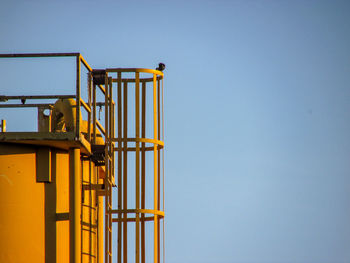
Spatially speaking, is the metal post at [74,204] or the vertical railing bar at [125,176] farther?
the vertical railing bar at [125,176]

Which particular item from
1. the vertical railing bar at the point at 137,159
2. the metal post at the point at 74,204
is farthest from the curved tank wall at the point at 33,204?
the vertical railing bar at the point at 137,159

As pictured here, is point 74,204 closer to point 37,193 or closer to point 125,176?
point 37,193

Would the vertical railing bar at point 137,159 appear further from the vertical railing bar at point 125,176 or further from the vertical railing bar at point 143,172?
the vertical railing bar at point 125,176

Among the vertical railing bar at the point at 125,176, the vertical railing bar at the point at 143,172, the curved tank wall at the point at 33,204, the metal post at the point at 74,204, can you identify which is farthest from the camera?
the vertical railing bar at the point at 143,172

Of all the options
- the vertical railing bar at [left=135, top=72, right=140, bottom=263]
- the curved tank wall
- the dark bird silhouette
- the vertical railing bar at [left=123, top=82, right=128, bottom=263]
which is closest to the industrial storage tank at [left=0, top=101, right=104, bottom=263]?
the curved tank wall

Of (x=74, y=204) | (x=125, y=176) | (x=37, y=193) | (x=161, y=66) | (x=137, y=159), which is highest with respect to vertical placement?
(x=161, y=66)

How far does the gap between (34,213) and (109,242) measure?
2518 mm

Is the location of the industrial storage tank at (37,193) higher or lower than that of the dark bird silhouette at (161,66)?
lower

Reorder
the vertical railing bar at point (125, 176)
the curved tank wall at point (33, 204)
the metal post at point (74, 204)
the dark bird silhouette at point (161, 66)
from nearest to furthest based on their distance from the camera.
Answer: the curved tank wall at point (33, 204) < the metal post at point (74, 204) < the vertical railing bar at point (125, 176) < the dark bird silhouette at point (161, 66)

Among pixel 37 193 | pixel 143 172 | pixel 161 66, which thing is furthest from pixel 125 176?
pixel 161 66

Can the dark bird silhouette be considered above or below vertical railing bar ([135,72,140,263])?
above

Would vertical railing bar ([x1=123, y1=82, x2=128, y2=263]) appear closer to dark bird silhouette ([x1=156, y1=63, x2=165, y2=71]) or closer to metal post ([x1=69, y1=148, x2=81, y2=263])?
Answer: dark bird silhouette ([x1=156, y1=63, x2=165, y2=71])

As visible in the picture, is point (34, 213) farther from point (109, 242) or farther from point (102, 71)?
point (102, 71)

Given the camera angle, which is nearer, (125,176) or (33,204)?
(33,204)
